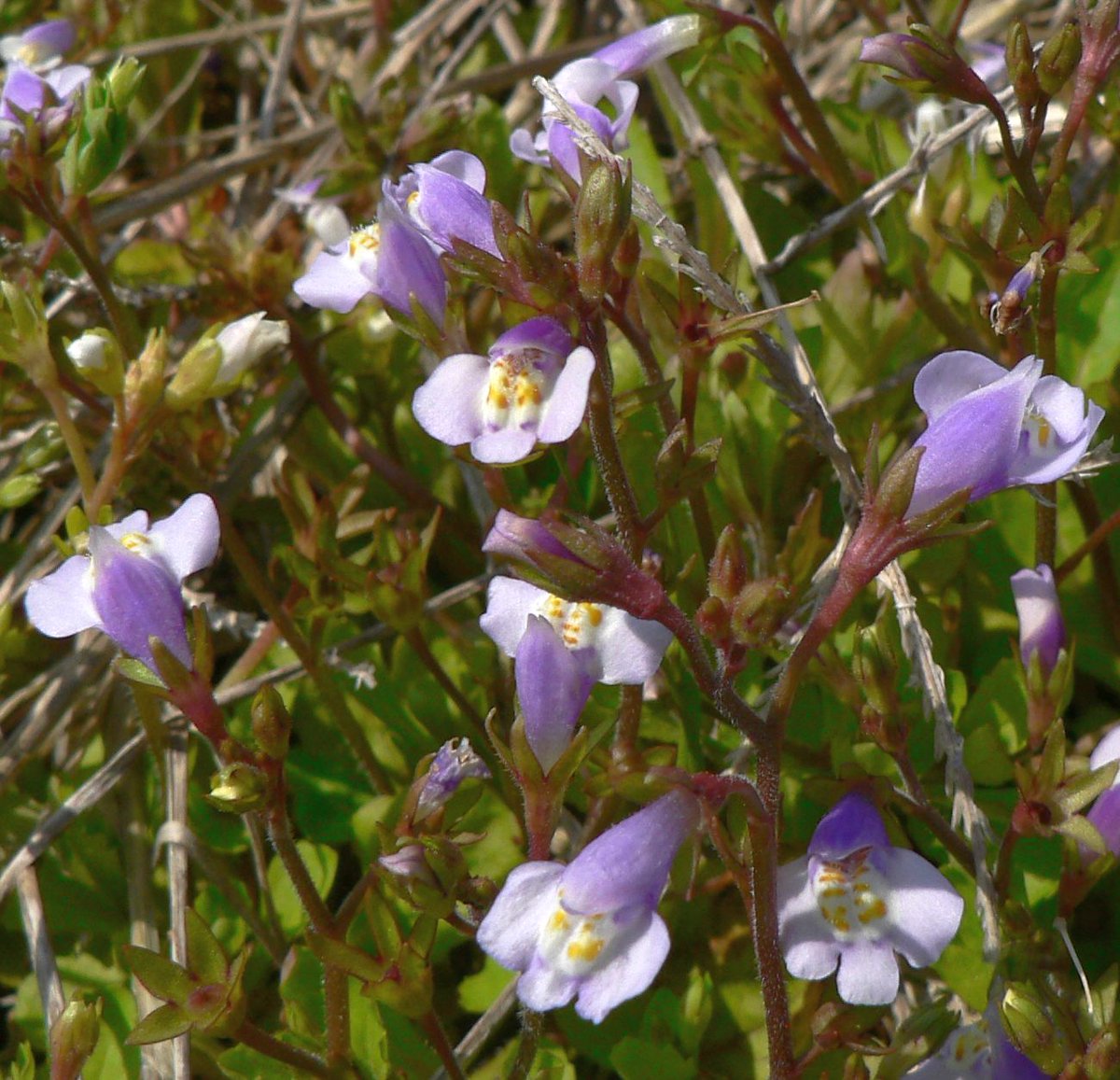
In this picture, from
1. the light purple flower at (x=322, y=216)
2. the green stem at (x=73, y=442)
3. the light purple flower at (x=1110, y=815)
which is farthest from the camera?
the light purple flower at (x=322, y=216)

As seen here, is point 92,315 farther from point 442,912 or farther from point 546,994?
point 546,994

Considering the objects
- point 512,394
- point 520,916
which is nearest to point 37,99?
point 512,394

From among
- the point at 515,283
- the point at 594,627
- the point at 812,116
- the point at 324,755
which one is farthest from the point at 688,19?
the point at 324,755

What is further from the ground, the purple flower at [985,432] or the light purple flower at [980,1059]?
the purple flower at [985,432]

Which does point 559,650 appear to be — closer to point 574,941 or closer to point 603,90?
point 574,941

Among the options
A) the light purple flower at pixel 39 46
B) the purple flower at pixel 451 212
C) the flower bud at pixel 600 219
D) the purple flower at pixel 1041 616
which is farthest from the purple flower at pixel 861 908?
the light purple flower at pixel 39 46

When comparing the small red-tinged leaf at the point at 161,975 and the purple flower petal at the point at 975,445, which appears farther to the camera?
the small red-tinged leaf at the point at 161,975

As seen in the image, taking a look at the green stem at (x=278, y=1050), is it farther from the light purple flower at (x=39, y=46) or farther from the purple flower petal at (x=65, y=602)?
the light purple flower at (x=39, y=46)
